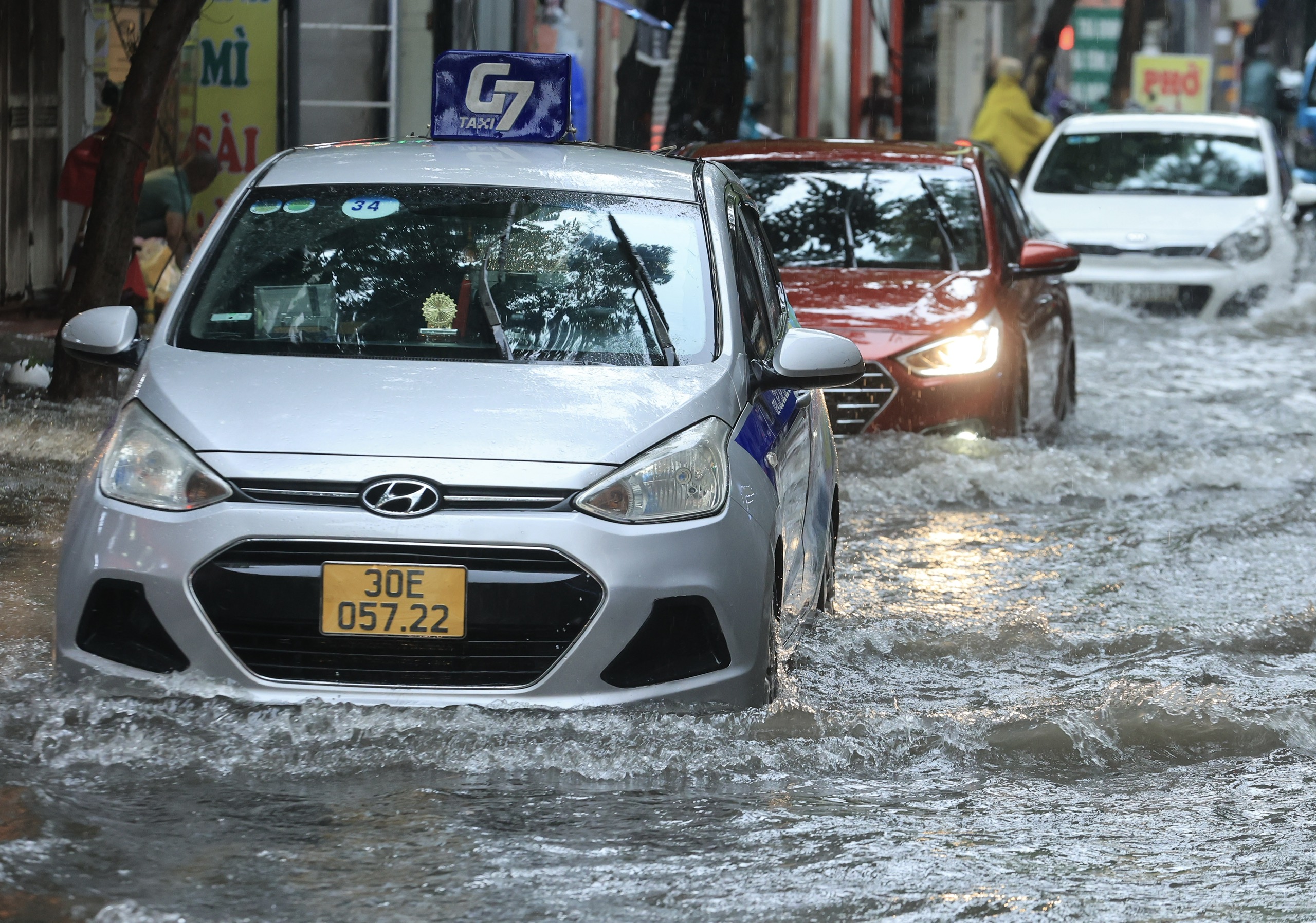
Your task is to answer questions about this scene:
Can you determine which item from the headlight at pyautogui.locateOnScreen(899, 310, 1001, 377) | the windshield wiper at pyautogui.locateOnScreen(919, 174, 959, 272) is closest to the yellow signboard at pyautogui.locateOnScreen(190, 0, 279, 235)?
the windshield wiper at pyautogui.locateOnScreen(919, 174, 959, 272)

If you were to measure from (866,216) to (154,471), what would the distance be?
5.97 metres

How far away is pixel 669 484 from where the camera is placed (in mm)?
4828

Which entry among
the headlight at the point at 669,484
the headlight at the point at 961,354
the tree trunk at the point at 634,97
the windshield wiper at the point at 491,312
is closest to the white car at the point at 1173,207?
the tree trunk at the point at 634,97

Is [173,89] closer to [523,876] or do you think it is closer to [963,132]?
[523,876]

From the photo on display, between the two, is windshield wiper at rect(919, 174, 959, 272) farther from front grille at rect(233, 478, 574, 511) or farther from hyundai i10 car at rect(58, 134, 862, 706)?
front grille at rect(233, 478, 574, 511)

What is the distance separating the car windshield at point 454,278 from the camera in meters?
5.41

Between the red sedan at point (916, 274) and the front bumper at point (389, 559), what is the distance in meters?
4.63

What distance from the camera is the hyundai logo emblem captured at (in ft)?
15.2

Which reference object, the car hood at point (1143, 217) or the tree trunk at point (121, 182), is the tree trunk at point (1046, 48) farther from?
the tree trunk at point (121, 182)

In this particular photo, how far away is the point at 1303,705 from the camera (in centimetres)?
587

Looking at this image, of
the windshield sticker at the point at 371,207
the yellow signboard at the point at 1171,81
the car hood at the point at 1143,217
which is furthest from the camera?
the yellow signboard at the point at 1171,81

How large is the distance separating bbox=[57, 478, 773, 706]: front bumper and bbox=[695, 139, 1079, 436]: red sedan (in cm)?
463

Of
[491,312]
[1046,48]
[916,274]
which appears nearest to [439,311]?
[491,312]

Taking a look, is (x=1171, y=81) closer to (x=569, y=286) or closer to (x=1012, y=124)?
(x=1012, y=124)
